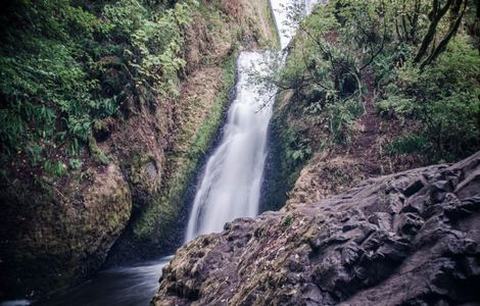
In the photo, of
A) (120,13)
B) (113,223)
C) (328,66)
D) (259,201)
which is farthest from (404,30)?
(113,223)

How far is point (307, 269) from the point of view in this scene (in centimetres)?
387

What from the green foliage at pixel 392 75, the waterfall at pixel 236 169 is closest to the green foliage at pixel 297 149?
the green foliage at pixel 392 75

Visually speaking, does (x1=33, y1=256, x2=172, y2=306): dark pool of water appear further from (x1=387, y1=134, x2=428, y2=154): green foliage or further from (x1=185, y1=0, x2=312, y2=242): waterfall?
(x1=387, y1=134, x2=428, y2=154): green foliage

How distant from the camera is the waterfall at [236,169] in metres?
10.8

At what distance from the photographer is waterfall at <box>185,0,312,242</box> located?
10.8m

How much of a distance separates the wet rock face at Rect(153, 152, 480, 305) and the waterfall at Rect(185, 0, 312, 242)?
5383 mm

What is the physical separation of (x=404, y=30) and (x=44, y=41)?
7.57 m

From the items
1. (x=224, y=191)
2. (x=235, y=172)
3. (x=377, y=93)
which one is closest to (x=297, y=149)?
(x=377, y=93)

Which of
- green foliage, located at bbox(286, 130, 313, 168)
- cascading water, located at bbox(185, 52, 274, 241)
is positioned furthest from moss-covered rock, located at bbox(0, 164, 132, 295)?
green foliage, located at bbox(286, 130, 313, 168)

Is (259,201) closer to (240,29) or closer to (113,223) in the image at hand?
(113,223)

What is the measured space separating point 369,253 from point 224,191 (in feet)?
26.9

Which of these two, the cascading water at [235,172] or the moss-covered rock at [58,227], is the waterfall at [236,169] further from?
the moss-covered rock at [58,227]

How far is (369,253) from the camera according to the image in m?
3.47

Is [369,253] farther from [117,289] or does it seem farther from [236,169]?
[236,169]
